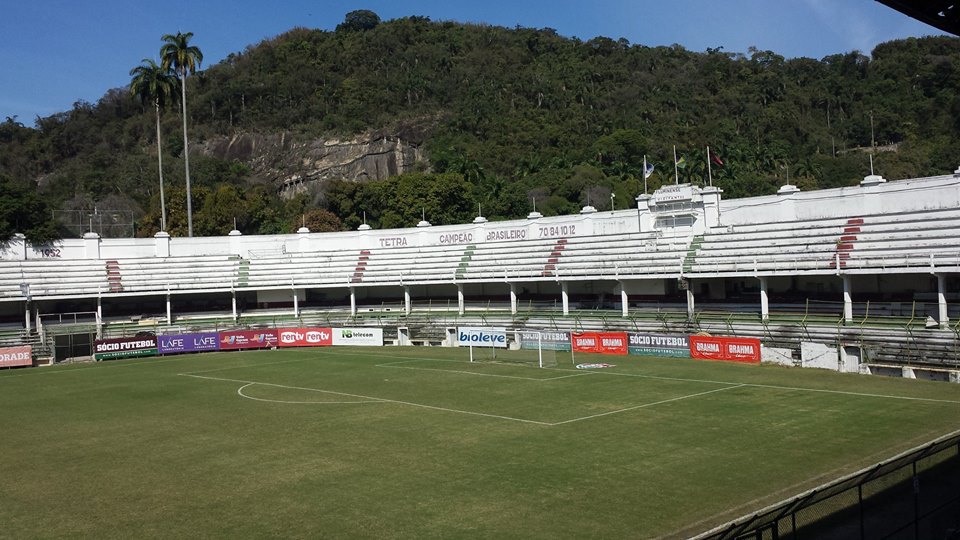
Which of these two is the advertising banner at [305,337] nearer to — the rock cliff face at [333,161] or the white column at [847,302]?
the white column at [847,302]

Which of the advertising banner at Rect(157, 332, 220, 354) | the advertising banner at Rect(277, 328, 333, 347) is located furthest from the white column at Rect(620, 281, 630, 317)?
the advertising banner at Rect(157, 332, 220, 354)

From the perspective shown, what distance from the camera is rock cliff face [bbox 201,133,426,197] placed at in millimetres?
153250

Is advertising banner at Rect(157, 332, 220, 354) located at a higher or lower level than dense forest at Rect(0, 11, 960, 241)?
lower

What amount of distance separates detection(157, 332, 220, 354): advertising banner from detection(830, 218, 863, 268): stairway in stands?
43680 millimetres

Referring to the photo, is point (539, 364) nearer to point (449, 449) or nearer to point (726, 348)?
point (726, 348)

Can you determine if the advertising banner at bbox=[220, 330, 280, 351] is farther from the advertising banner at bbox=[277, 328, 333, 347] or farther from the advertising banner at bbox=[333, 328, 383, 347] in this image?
the advertising banner at bbox=[333, 328, 383, 347]

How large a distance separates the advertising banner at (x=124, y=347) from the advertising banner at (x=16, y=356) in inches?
170

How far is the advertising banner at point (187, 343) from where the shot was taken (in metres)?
60.9

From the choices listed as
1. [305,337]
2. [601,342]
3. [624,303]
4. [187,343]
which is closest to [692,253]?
[624,303]

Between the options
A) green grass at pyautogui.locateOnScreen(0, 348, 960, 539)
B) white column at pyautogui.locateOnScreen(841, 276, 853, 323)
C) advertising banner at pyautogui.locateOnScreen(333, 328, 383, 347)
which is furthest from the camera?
advertising banner at pyautogui.locateOnScreen(333, 328, 383, 347)

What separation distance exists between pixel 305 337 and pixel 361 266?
506 inches

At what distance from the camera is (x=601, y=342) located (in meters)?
50.6

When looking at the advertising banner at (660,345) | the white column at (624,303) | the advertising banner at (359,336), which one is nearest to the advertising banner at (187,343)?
the advertising banner at (359,336)

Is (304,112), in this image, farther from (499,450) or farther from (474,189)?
(499,450)
